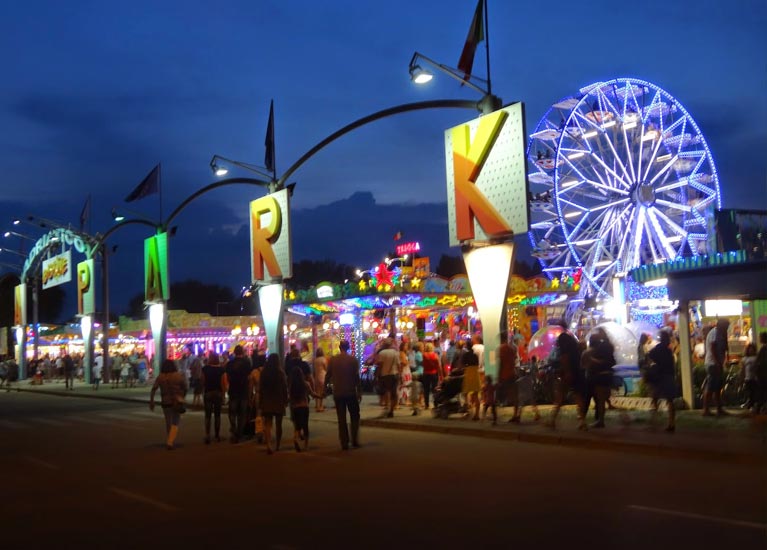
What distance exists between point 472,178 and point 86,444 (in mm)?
9553

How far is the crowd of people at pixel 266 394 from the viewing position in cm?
1416

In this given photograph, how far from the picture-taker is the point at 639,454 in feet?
40.5

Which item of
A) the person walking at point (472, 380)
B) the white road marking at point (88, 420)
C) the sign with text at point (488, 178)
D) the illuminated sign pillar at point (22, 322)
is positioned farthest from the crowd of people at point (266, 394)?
the illuminated sign pillar at point (22, 322)

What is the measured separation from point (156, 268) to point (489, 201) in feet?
56.6

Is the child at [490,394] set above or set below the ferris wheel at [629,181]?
below

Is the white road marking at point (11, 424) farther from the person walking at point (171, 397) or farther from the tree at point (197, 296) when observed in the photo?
the tree at point (197, 296)

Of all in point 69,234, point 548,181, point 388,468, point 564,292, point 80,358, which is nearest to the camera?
point 388,468

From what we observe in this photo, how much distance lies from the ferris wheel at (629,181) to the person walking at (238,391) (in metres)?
22.9

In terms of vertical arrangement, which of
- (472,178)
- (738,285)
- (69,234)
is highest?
(69,234)

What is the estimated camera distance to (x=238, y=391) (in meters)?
16.0

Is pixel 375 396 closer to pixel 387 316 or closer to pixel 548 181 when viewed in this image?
pixel 387 316

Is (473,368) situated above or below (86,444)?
above

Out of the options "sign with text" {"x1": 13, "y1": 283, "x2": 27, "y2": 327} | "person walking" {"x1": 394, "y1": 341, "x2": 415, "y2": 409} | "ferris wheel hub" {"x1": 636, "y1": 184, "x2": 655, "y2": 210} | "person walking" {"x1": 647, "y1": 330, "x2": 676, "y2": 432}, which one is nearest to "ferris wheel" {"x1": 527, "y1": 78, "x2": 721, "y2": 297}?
"ferris wheel hub" {"x1": 636, "y1": 184, "x2": 655, "y2": 210}

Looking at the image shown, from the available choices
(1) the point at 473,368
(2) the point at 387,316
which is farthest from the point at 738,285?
(2) the point at 387,316
